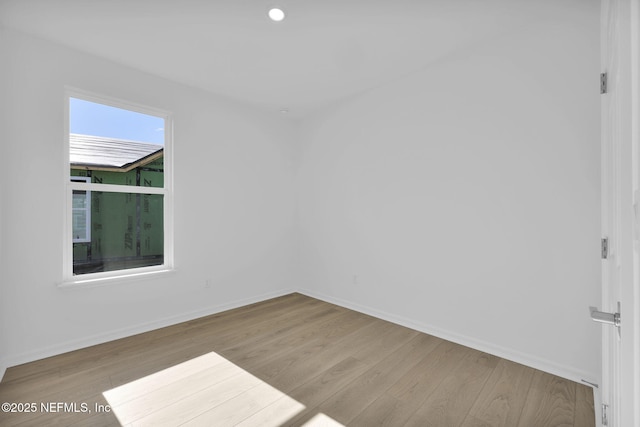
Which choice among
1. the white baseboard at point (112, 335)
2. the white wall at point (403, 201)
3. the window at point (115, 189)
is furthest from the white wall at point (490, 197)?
the window at point (115, 189)

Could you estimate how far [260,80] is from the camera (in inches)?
131

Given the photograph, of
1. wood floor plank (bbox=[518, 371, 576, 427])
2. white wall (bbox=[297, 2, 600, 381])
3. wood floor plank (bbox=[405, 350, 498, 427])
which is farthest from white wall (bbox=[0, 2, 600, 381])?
wood floor plank (bbox=[405, 350, 498, 427])

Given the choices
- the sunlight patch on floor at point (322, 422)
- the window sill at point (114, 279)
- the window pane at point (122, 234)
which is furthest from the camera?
the window pane at point (122, 234)

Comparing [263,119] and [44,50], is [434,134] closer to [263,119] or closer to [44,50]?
[263,119]

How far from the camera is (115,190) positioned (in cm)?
304

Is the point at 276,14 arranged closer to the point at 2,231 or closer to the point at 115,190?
the point at 115,190

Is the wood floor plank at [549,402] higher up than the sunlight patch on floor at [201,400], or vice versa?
Result: the wood floor plank at [549,402]

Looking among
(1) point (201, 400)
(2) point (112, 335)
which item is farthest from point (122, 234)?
(1) point (201, 400)

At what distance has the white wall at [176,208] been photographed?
2434mm

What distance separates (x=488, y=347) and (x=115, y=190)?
4063mm

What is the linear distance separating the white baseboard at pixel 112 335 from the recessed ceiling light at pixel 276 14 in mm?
3283

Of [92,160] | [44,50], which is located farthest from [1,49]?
[92,160]

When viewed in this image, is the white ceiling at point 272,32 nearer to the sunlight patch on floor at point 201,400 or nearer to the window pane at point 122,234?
the window pane at point 122,234

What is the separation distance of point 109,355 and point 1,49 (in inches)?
109
